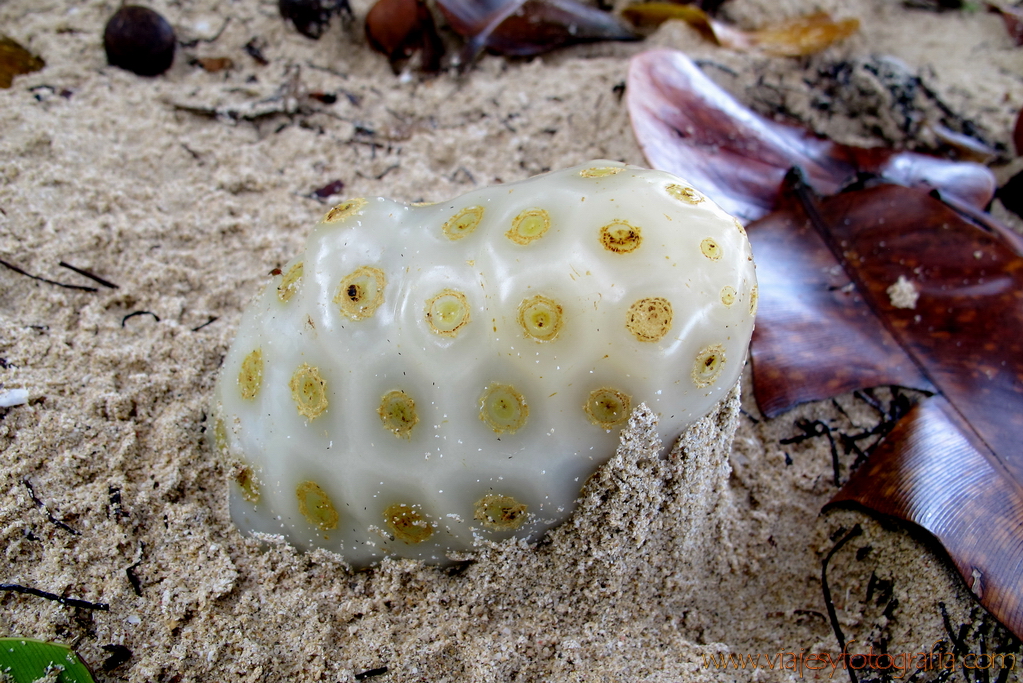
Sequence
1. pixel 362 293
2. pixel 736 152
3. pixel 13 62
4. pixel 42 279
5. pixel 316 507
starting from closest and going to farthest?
1. pixel 362 293
2. pixel 316 507
3. pixel 42 279
4. pixel 736 152
5. pixel 13 62

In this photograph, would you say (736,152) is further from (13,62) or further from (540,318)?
(13,62)

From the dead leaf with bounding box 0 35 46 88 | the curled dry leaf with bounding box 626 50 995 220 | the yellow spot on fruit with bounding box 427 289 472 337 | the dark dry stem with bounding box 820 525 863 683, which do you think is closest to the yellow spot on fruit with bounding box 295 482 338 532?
the yellow spot on fruit with bounding box 427 289 472 337

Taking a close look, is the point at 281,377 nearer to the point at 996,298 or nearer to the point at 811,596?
the point at 811,596

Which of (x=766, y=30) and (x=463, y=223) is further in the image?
(x=766, y=30)

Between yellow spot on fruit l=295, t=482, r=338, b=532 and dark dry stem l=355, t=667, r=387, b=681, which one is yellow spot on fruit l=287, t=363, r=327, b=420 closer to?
yellow spot on fruit l=295, t=482, r=338, b=532

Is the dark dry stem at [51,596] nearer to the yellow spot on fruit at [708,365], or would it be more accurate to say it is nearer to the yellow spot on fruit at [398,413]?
the yellow spot on fruit at [398,413]

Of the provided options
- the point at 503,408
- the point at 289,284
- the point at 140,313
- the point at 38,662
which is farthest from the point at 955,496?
the point at 140,313
